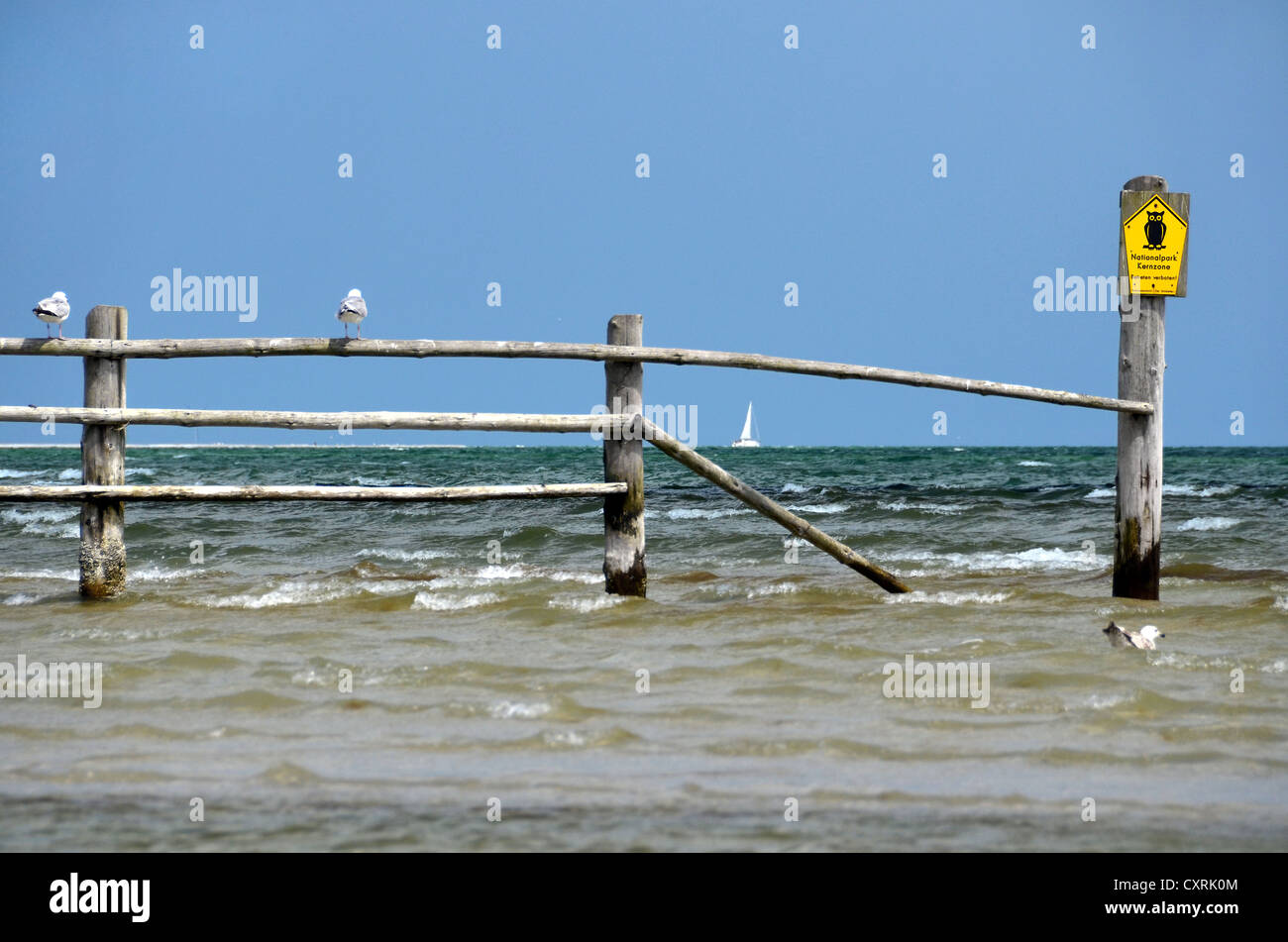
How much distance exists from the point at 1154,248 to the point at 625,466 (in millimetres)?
3401

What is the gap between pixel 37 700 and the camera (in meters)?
4.22

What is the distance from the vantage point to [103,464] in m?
6.60

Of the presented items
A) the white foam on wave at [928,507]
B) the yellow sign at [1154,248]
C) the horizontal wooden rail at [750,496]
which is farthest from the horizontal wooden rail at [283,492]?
the white foam on wave at [928,507]

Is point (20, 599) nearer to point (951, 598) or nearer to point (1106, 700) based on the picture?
point (951, 598)

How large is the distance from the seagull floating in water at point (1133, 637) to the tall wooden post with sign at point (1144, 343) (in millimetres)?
1665

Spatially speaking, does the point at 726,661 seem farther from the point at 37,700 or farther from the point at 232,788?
the point at 37,700

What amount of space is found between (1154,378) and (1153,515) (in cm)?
82

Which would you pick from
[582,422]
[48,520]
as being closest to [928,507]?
[582,422]

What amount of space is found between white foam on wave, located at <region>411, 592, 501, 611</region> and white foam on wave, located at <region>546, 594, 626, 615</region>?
1.38ft

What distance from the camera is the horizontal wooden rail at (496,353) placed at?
625cm

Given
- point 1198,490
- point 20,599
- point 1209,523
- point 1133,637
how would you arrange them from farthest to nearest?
point 1198,490, point 1209,523, point 20,599, point 1133,637

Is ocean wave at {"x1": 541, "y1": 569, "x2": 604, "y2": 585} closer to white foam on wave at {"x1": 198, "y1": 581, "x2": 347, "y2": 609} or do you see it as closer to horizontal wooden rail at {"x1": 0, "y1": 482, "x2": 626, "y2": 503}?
horizontal wooden rail at {"x1": 0, "y1": 482, "x2": 626, "y2": 503}

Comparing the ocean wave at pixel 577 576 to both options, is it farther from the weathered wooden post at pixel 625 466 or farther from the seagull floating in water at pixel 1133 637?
the seagull floating in water at pixel 1133 637
